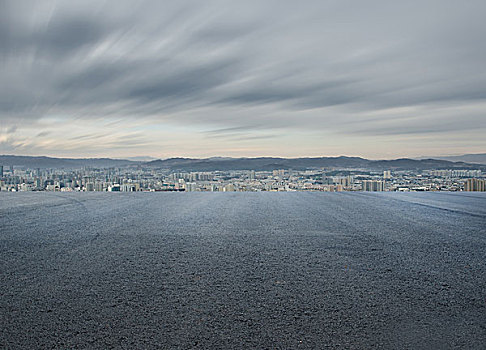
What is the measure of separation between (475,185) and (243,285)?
12758 millimetres

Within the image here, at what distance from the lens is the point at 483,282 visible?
3.08m

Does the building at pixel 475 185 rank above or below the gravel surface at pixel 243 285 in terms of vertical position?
above

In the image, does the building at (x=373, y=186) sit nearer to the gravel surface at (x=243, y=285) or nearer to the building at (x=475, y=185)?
the building at (x=475, y=185)

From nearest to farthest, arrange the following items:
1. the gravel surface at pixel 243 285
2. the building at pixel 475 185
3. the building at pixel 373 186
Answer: the gravel surface at pixel 243 285, the building at pixel 475 185, the building at pixel 373 186

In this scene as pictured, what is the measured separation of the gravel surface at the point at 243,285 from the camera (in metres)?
2.13

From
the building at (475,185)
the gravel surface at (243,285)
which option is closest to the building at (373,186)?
the building at (475,185)

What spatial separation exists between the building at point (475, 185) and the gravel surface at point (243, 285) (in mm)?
8146

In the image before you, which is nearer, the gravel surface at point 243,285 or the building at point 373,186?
the gravel surface at point 243,285

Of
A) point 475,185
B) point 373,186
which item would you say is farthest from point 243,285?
point 475,185

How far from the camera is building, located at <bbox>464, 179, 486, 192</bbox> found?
12789 mm

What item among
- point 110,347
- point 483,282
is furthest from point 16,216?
point 483,282

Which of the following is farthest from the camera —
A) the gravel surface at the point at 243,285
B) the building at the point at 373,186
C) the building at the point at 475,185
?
the building at the point at 373,186

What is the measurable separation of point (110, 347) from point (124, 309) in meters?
0.52

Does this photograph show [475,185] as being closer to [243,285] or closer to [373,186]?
[373,186]
